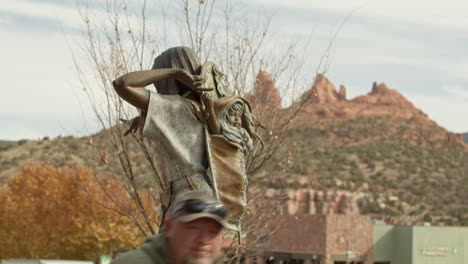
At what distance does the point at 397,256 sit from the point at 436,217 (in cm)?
2365

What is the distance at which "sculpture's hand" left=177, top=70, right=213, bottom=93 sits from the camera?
5.97m

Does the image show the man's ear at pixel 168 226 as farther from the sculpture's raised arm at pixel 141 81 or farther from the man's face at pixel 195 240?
the sculpture's raised arm at pixel 141 81

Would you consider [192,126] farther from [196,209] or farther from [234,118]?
[196,209]

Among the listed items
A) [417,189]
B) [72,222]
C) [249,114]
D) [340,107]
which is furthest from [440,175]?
[249,114]

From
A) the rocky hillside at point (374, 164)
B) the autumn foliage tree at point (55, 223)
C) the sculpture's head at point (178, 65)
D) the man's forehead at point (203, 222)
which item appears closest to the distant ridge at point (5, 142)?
the rocky hillside at point (374, 164)

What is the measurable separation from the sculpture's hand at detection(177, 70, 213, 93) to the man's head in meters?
2.09

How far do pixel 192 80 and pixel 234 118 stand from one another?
1.18 feet

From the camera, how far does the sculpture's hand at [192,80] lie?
5.97 meters

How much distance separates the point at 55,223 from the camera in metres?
52.8

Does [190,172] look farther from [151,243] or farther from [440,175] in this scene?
[440,175]

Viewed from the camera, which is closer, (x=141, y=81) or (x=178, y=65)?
(x=141, y=81)

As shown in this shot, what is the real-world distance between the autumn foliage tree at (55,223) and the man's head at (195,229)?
47.1 metres

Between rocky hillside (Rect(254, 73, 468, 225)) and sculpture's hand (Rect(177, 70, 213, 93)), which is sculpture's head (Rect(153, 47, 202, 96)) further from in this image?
rocky hillside (Rect(254, 73, 468, 225))

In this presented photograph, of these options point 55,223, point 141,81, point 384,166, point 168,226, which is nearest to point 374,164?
point 384,166
